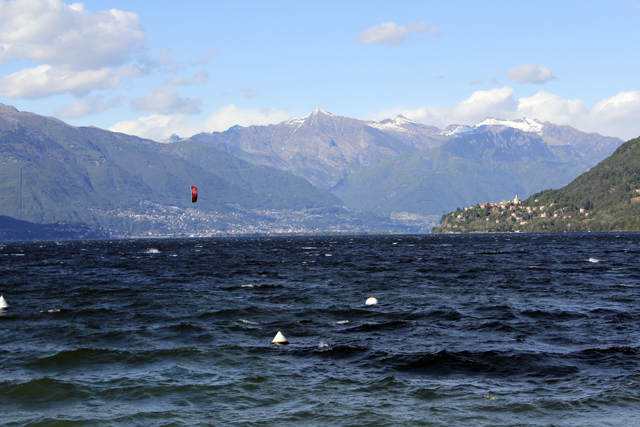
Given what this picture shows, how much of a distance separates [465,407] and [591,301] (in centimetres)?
3119

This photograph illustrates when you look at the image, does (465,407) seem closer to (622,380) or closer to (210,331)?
(622,380)

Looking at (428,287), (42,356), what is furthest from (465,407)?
(428,287)

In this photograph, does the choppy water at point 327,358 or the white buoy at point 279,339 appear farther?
the white buoy at point 279,339

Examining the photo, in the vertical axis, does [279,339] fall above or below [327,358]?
above

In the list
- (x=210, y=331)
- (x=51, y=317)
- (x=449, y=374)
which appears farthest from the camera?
(x=51, y=317)

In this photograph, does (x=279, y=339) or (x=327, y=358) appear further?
(x=279, y=339)

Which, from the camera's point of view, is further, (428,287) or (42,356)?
(428,287)

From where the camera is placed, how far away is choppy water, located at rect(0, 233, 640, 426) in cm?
2133

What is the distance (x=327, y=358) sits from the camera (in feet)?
95.0

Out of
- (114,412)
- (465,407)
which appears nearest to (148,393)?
(114,412)

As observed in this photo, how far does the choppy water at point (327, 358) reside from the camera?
2133cm

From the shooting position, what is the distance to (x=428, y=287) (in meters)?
60.3

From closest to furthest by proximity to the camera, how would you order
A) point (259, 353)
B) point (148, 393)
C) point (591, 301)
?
point (148, 393) < point (259, 353) < point (591, 301)

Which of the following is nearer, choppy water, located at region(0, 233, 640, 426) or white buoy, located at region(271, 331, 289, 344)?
choppy water, located at region(0, 233, 640, 426)
